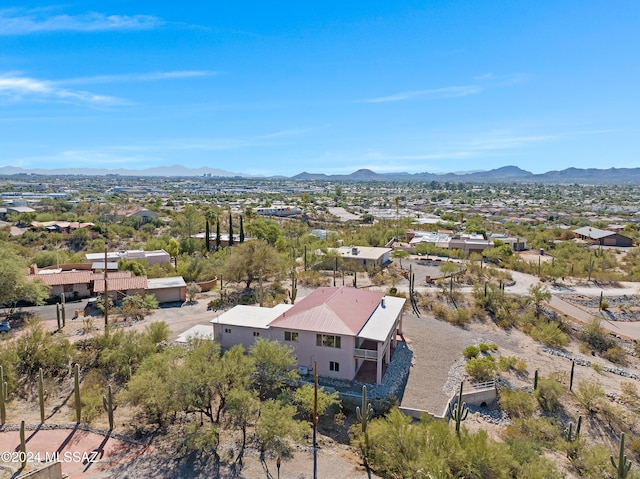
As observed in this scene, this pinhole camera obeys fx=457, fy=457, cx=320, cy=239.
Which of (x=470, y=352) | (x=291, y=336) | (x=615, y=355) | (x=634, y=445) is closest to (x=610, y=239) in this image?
(x=615, y=355)

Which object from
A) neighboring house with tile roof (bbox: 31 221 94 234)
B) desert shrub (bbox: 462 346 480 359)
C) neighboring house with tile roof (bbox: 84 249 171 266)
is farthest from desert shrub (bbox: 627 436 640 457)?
neighboring house with tile roof (bbox: 31 221 94 234)

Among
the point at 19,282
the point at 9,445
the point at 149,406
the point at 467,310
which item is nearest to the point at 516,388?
the point at 467,310

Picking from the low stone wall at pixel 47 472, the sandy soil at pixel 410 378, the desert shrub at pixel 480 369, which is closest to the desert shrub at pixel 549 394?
the sandy soil at pixel 410 378

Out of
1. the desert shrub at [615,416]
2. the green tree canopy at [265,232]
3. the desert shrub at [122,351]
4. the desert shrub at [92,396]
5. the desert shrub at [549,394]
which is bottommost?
the desert shrub at [615,416]

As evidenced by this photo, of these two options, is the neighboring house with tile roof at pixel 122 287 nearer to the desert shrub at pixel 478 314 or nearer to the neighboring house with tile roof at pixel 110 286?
the neighboring house with tile roof at pixel 110 286

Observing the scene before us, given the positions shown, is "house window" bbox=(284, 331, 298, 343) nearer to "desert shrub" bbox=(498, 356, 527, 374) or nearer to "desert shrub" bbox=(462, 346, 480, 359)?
"desert shrub" bbox=(462, 346, 480, 359)
